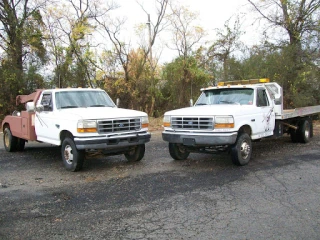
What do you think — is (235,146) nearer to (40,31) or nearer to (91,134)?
(91,134)

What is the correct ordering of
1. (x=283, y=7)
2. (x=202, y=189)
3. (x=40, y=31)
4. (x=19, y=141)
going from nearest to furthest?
(x=202, y=189)
(x=19, y=141)
(x=283, y=7)
(x=40, y=31)

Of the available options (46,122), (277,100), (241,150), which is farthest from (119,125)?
(277,100)

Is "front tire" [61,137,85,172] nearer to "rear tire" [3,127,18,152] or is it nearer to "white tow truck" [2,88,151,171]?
"white tow truck" [2,88,151,171]

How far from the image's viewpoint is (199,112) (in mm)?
7645

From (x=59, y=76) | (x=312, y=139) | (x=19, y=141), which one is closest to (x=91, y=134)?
(x=19, y=141)

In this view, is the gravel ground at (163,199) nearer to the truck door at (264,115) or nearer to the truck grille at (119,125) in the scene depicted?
the truck door at (264,115)

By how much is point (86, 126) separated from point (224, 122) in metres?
2.93

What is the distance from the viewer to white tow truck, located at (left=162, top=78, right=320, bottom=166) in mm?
7309

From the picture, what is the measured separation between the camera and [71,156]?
7402 millimetres

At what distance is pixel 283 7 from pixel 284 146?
1082 cm

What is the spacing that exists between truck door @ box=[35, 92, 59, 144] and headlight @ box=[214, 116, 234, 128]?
3.60m

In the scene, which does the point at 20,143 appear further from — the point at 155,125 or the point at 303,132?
the point at 303,132

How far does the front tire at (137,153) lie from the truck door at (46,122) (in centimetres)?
188

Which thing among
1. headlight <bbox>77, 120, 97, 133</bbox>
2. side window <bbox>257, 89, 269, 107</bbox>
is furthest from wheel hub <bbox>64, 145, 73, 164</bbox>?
side window <bbox>257, 89, 269, 107</bbox>
